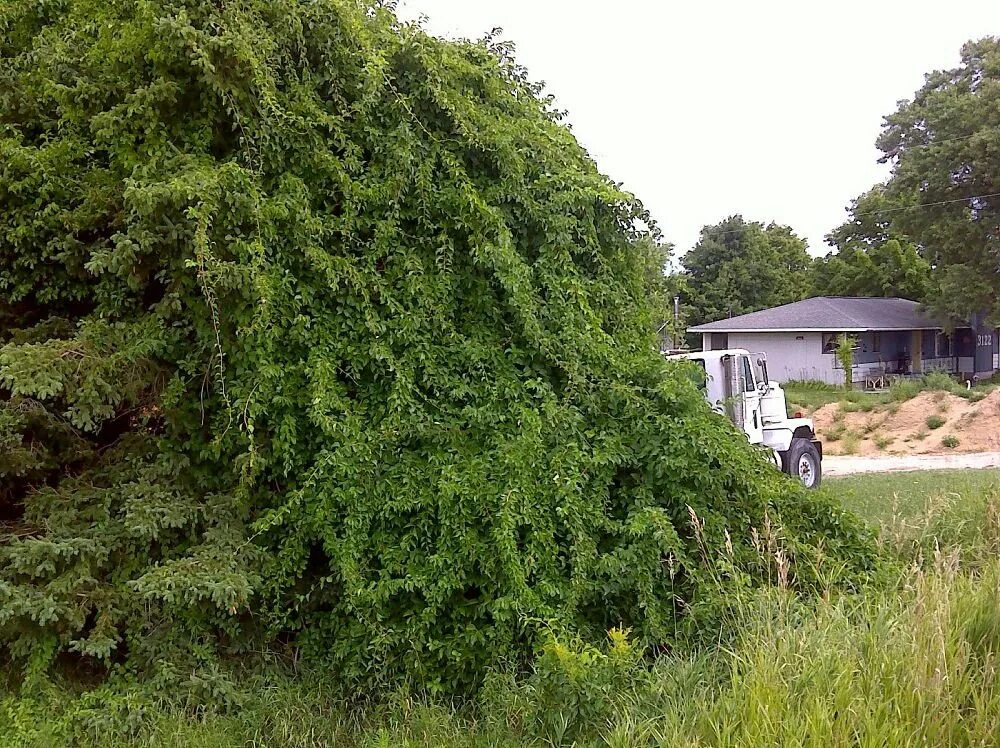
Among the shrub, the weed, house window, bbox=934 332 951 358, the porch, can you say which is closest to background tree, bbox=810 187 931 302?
house window, bbox=934 332 951 358

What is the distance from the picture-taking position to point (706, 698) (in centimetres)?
Answer: 356

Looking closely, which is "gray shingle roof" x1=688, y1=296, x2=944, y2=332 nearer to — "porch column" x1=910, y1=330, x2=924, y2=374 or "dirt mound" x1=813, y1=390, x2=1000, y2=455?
"porch column" x1=910, y1=330, x2=924, y2=374

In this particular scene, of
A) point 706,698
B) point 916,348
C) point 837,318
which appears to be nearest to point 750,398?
point 706,698

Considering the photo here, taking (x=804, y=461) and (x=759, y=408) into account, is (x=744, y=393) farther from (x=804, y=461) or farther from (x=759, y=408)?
(x=804, y=461)

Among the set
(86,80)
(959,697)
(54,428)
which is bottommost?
(959,697)

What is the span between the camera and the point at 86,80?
16.4 feet

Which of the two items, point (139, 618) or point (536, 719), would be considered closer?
point (536, 719)

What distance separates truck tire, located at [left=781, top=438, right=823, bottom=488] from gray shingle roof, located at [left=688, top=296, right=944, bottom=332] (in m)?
17.5

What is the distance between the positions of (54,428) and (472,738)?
3209 mm

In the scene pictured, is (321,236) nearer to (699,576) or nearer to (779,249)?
(699,576)

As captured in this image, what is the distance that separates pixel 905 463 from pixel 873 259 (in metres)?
26.4

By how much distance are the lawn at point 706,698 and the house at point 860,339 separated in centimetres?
2594

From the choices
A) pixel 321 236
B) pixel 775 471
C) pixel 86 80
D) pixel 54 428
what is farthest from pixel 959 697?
pixel 86 80

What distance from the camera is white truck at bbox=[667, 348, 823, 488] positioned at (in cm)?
1133
